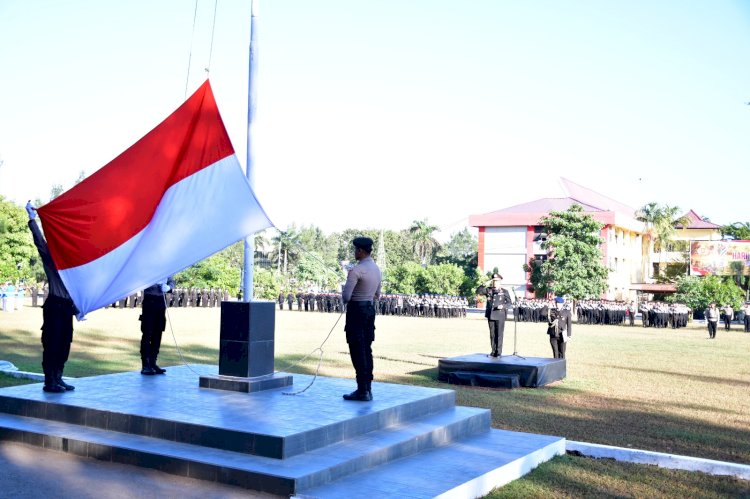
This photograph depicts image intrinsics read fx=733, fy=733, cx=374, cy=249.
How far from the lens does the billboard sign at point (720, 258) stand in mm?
64250

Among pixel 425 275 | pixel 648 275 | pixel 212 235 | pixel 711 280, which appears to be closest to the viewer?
pixel 212 235

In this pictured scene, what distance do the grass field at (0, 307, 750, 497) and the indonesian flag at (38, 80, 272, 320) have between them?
3889 millimetres

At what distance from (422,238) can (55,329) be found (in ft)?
273

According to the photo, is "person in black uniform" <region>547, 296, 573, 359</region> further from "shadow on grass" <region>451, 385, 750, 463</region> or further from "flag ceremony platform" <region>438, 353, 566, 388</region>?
"shadow on grass" <region>451, 385, 750, 463</region>

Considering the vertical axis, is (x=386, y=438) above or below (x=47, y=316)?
below

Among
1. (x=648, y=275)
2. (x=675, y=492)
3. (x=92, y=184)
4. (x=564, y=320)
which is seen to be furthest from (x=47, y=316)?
(x=648, y=275)

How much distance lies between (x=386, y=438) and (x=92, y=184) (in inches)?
161

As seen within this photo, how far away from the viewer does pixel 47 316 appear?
25.8 ft

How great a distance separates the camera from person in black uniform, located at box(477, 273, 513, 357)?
1376cm

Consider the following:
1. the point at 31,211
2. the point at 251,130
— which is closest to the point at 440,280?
the point at 251,130

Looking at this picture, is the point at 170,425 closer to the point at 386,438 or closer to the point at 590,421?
the point at 386,438

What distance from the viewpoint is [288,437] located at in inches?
225

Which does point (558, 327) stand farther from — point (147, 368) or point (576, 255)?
point (576, 255)

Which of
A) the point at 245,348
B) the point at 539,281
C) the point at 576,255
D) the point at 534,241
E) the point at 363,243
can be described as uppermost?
the point at 534,241
